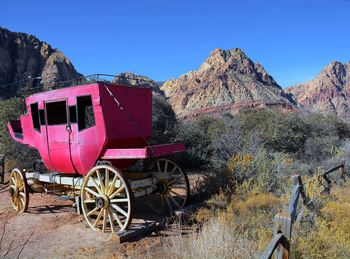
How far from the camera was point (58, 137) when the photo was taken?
8.33 metres

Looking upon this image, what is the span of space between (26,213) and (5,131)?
635 cm

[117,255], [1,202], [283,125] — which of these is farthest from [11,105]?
[117,255]

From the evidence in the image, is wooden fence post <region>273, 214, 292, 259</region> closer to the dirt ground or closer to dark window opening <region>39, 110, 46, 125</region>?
the dirt ground

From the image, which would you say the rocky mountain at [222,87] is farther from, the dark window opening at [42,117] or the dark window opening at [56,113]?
the dark window opening at [42,117]

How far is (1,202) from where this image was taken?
Answer: 34.6 feet

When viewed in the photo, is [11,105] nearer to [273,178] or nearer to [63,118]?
[63,118]

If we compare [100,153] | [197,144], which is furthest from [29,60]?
[100,153]

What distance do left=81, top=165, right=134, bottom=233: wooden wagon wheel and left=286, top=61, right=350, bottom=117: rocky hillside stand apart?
433ft

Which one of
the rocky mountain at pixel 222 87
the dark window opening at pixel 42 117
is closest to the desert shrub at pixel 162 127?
the dark window opening at pixel 42 117

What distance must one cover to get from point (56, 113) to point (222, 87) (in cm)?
7334

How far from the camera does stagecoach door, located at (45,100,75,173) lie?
26.8 ft

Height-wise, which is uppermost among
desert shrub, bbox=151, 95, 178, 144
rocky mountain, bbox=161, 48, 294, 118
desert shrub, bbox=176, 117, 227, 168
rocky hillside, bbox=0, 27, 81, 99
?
rocky hillside, bbox=0, 27, 81, 99

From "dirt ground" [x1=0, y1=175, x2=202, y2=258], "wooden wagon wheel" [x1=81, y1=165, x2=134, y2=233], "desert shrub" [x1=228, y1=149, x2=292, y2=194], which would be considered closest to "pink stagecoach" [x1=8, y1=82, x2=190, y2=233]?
"wooden wagon wheel" [x1=81, y1=165, x2=134, y2=233]

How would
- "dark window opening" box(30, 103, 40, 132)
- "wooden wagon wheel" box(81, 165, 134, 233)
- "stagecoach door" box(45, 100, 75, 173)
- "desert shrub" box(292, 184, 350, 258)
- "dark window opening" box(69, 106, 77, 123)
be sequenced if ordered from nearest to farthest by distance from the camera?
1. "desert shrub" box(292, 184, 350, 258)
2. "wooden wagon wheel" box(81, 165, 134, 233)
3. "dark window opening" box(69, 106, 77, 123)
4. "stagecoach door" box(45, 100, 75, 173)
5. "dark window opening" box(30, 103, 40, 132)
